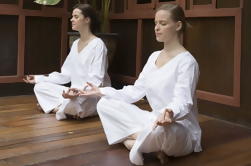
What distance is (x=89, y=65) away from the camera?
2936 mm

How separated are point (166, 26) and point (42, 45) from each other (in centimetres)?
226

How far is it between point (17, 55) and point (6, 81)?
0.93 ft

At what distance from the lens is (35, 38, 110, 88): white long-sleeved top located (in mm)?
2869

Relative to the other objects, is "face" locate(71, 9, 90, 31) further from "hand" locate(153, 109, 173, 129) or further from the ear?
"hand" locate(153, 109, 173, 129)

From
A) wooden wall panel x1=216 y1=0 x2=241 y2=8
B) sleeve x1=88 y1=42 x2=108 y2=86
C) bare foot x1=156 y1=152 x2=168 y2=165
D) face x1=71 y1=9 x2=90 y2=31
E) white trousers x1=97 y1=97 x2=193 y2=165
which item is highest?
wooden wall panel x1=216 y1=0 x2=241 y2=8

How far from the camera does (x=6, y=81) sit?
12.3 feet

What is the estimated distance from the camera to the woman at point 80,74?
285cm

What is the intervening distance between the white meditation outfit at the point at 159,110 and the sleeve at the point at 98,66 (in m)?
0.67

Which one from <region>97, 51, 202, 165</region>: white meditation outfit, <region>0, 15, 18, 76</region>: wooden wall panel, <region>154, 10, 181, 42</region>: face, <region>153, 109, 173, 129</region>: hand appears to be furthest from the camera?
<region>0, 15, 18, 76</region>: wooden wall panel

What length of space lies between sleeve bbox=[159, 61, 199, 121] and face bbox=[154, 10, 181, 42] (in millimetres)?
182

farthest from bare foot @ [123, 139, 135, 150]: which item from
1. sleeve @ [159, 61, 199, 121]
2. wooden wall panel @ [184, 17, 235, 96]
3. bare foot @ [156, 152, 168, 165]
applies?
wooden wall panel @ [184, 17, 235, 96]

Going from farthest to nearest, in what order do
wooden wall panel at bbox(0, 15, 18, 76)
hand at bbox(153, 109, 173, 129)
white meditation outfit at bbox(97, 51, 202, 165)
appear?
wooden wall panel at bbox(0, 15, 18, 76) < white meditation outfit at bbox(97, 51, 202, 165) < hand at bbox(153, 109, 173, 129)

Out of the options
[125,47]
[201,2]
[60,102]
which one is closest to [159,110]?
[60,102]

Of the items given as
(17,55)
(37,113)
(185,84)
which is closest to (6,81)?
(17,55)
